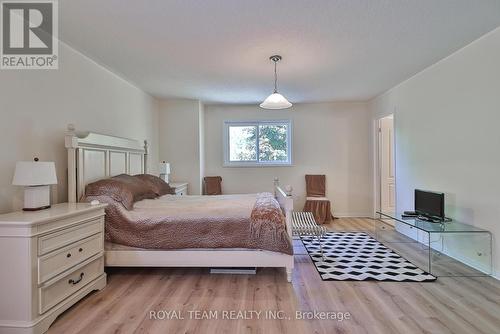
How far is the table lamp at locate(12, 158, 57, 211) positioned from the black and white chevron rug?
2.62m

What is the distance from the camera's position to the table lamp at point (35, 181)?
6.73 feet

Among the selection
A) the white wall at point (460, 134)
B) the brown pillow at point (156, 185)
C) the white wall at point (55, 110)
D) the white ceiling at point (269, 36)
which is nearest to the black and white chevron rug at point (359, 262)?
the white wall at point (460, 134)

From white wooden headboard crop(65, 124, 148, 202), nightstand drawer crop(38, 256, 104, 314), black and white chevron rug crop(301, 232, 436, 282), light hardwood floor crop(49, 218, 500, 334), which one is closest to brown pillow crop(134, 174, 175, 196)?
white wooden headboard crop(65, 124, 148, 202)

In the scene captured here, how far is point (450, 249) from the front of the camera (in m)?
3.27

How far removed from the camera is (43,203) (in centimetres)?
225

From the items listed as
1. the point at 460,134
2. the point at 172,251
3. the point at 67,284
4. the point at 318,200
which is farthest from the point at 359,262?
the point at 67,284

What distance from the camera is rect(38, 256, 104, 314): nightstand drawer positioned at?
1902 millimetres

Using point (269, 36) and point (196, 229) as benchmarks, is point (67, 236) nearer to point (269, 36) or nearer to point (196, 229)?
point (196, 229)

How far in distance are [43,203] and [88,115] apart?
1384mm

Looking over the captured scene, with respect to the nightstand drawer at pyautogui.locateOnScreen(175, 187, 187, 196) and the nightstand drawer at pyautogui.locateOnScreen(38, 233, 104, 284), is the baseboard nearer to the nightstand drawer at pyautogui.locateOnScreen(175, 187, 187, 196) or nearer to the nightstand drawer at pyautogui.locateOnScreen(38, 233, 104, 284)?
the nightstand drawer at pyautogui.locateOnScreen(175, 187, 187, 196)

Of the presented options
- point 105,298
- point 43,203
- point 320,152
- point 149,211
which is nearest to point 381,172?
point 320,152

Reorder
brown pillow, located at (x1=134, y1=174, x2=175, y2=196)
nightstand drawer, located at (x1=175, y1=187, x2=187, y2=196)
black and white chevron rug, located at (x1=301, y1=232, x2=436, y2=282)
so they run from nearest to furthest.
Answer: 1. black and white chevron rug, located at (x1=301, y1=232, x2=436, y2=282)
2. brown pillow, located at (x1=134, y1=174, x2=175, y2=196)
3. nightstand drawer, located at (x1=175, y1=187, x2=187, y2=196)

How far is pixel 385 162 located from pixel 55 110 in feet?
17.6

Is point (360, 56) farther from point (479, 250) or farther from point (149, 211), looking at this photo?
point (149, 211)
